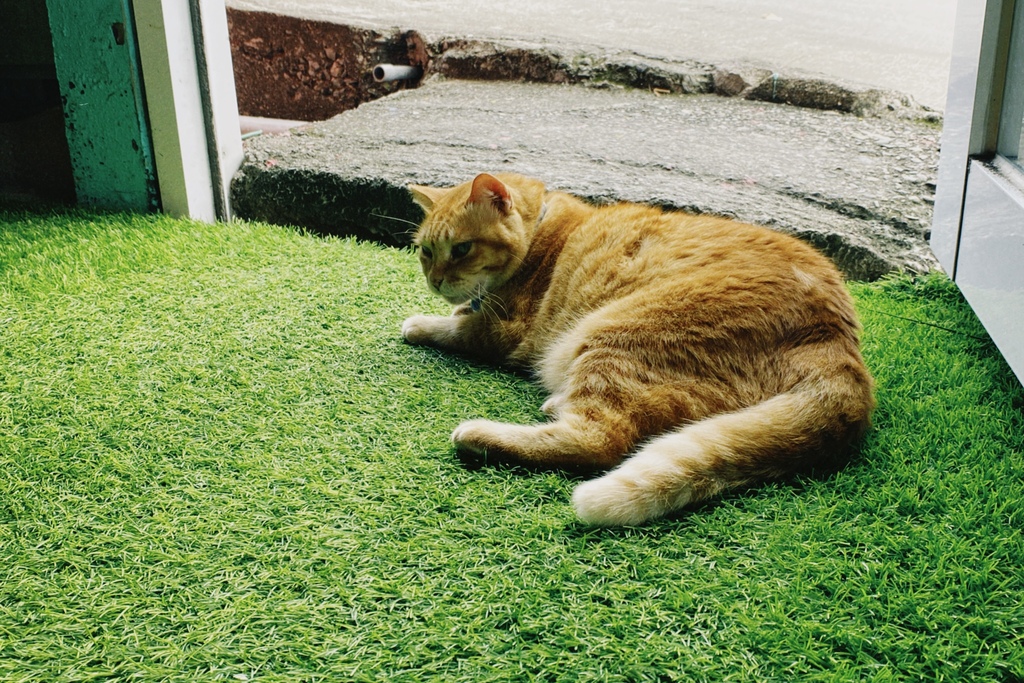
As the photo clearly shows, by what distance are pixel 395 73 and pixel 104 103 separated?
1840 mm

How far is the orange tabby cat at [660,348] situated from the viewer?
1.49 meters

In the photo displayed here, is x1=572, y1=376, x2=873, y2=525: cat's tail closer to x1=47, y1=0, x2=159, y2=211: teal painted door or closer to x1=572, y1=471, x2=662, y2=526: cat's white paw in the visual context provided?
x1=572, y1=471, x2=662, y2=526: cat's white paw

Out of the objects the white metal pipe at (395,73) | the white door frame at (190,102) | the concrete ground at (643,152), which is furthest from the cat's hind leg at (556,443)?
the white metal pipe at (395,73)

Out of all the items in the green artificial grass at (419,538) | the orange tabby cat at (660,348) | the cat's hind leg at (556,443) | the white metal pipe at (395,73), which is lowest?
the green artificial grass at (419,538)

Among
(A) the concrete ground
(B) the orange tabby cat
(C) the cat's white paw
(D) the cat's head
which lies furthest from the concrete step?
(C) the cat's white paw

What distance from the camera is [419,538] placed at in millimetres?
1409

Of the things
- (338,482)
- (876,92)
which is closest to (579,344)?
(338,482)

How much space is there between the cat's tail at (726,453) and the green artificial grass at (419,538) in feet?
0.16

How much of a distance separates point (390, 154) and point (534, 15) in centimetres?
300

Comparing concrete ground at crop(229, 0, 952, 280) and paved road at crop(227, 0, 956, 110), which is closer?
concrete ground at crop(229, 0, 952, 280)

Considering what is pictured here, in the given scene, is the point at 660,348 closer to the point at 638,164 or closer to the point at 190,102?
the point at 638,164

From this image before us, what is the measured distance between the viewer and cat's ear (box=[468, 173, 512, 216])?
207cm

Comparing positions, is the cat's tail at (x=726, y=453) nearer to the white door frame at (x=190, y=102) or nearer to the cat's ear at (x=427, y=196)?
the cat's ear at (x=427, y=196)

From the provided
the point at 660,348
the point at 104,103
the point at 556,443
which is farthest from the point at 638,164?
the point at 104,103
